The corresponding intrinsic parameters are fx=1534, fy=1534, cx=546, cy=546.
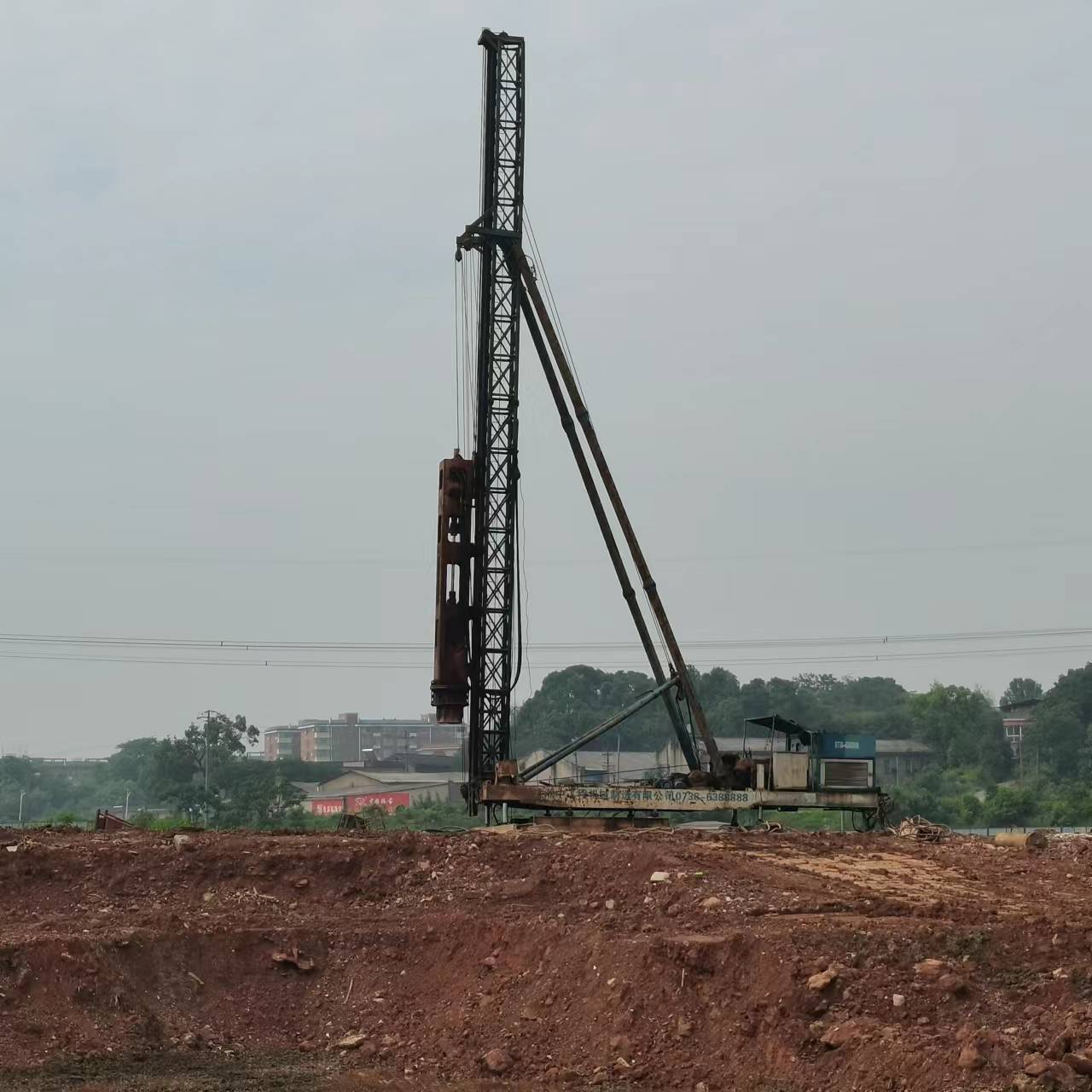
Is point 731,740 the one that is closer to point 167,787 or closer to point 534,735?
point 534,735

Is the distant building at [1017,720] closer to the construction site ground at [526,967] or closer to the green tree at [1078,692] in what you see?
the green tree at [1078,692]

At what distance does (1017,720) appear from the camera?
390 ft

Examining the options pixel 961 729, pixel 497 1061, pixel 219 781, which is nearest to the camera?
pixel 497 1061

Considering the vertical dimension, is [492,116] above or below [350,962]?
above

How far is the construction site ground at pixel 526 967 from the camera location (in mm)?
16531

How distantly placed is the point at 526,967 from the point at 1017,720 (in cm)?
10647

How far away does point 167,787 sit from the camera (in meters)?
84.8

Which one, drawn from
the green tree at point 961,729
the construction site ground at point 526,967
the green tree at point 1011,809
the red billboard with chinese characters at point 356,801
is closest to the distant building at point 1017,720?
the green tree at point 961,729

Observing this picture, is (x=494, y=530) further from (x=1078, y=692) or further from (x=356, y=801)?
(x=1078, y=692)

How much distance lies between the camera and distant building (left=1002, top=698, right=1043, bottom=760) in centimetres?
10838

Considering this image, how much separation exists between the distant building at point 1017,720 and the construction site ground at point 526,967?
86122 mm

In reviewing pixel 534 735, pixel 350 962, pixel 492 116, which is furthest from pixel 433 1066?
pixel 534 735

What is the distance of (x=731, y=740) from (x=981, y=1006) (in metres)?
99.8

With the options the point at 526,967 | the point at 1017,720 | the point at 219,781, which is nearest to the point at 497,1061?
the point at 526,967
